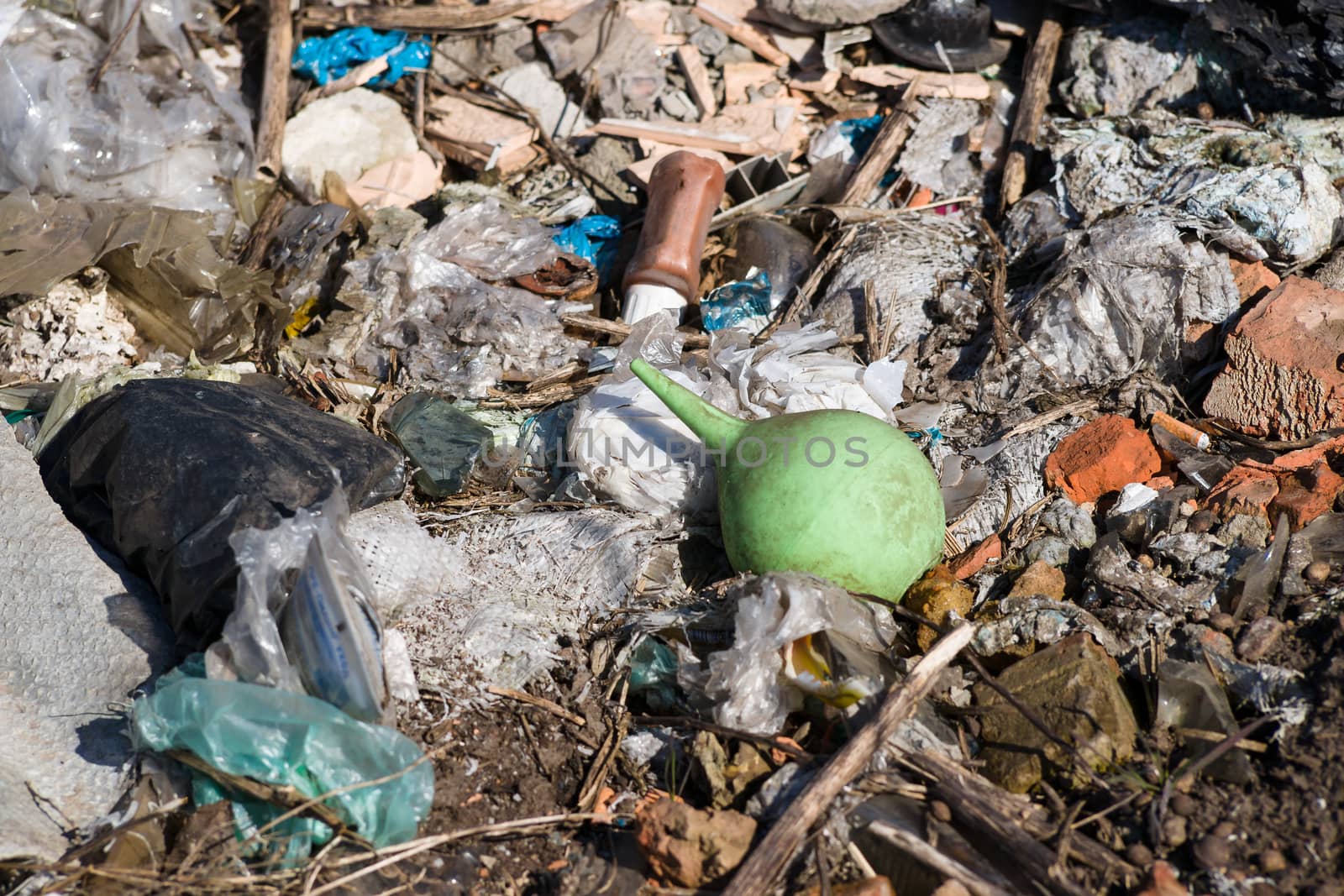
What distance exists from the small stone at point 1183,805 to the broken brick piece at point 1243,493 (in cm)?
106

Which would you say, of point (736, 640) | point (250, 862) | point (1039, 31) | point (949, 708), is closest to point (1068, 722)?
point (949, 708)

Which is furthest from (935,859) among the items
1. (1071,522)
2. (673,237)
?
(673,237)

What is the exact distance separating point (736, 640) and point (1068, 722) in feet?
2.71

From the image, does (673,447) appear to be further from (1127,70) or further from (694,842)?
(1127,70)

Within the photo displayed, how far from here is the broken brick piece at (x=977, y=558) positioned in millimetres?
3143

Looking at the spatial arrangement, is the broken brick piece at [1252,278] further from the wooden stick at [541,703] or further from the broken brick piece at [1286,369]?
the wooden stick at [541,703]

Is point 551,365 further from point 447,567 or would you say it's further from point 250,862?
point 250,862

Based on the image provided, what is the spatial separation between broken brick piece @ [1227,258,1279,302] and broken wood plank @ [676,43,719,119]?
2.61 metres

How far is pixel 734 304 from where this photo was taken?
13.7 feet

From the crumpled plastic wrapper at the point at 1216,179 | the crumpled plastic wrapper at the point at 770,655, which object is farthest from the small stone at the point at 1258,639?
the crumpled plastic wrapper at the point at 1216,179

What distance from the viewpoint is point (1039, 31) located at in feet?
16.0

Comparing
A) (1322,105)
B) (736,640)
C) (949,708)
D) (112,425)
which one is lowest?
(949,708)

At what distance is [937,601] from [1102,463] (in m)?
0.83

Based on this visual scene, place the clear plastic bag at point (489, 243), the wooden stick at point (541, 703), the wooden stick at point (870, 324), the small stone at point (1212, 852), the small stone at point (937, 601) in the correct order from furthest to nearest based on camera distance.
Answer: the clear plastic bag at point (489, 243) → the wooden stick at point (870, 324) → the small stone at point (937, 601) → the wooden stick at point (541, 703) → the small stone at point (1212, 852)
